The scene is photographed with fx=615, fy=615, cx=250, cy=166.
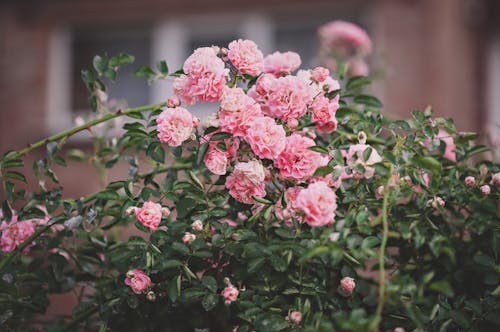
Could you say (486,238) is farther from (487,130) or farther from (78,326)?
(78,326)

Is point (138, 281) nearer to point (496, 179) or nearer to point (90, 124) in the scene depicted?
point (90, 124)

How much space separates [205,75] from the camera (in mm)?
1202

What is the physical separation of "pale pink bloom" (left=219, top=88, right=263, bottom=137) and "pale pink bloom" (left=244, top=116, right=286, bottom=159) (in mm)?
23

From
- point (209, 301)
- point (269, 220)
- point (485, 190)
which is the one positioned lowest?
point (209, 301)

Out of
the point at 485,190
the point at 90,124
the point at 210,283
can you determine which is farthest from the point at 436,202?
the point at 90,124

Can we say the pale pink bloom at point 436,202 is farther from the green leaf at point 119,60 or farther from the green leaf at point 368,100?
the green leaf at point 119,60

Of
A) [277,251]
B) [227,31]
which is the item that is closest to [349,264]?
[277,251]

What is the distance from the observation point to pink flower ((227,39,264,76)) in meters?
1.23

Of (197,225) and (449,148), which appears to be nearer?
(197,225)

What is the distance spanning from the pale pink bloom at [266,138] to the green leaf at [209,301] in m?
0.28

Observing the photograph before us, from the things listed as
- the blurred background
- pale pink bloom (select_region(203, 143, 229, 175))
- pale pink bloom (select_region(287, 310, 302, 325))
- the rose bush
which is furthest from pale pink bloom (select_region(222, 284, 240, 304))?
the blurred background

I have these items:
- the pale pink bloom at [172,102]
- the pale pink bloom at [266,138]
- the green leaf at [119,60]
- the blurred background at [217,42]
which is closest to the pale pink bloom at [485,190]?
the pale pink bloom at [266,138]

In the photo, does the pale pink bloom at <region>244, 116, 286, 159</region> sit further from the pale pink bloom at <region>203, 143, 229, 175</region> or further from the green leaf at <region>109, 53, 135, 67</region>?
the green leaf at <region>109, 53, 135, 67</region>

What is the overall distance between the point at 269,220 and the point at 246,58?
1.09 ft
